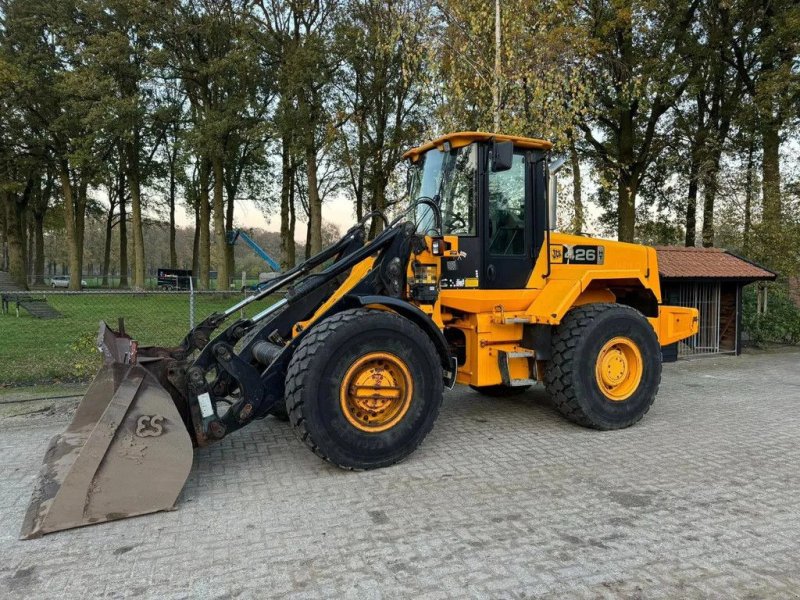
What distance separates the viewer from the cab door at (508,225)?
5480mm

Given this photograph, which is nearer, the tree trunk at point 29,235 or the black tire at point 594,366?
the black tire at point 594,366

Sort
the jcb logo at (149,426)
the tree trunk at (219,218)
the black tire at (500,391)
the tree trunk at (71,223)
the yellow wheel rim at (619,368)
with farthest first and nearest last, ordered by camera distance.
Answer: the tree trunk at (71,223) → the tree trunk at (219,218) → the black tire at (500,391) → the yellow wheel rim at (619,368) → the jcb logo at (149,426)

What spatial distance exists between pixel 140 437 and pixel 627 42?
18053 mm

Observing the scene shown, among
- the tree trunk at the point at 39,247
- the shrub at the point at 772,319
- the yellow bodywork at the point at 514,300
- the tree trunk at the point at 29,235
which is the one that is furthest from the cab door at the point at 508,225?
the tree trunk at the point at 29,235

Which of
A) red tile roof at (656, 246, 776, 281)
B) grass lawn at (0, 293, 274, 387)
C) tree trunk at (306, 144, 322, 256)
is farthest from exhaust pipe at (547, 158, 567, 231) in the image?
tree trunk at (306, 144, 322, 256)

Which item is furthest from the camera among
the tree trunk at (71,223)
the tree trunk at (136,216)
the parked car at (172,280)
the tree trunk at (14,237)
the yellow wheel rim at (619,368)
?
the parked car at (172,280)

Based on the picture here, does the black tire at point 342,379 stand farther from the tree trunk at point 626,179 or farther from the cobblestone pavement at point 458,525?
the tree trunk at point 626,179

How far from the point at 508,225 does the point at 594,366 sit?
1597 millimetres

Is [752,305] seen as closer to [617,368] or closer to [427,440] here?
[617,368]

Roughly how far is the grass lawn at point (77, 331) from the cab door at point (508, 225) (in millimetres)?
5212

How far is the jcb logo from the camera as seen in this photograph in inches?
145

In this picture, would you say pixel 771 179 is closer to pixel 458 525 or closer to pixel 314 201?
pixel 314 201

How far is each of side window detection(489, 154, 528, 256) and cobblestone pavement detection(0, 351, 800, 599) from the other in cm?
185

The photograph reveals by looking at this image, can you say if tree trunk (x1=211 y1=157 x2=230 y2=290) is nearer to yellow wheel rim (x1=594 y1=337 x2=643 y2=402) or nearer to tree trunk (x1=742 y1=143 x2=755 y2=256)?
tree trunk (x1=742 y1=143 x2=755 y2=256)
